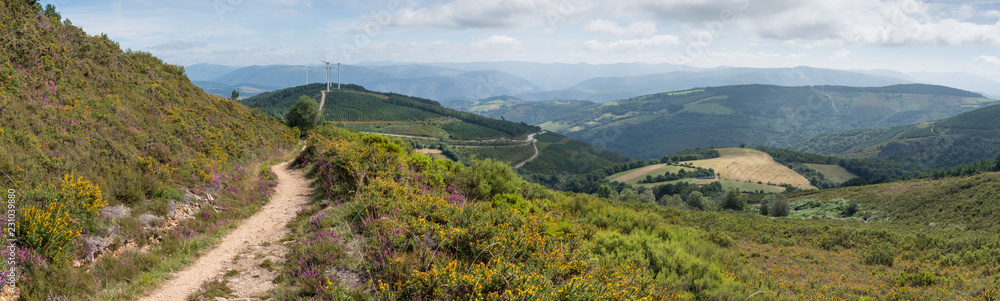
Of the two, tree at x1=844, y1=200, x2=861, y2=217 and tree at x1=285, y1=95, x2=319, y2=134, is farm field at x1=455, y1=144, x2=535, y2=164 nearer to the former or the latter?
tree at x1=285, y1=95, x2=319, y2=134

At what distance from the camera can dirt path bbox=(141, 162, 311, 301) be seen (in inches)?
267

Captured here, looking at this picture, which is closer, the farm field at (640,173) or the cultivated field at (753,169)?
the cultivated field at (753,169)

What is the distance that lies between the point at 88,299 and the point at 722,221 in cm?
2646

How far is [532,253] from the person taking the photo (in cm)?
696

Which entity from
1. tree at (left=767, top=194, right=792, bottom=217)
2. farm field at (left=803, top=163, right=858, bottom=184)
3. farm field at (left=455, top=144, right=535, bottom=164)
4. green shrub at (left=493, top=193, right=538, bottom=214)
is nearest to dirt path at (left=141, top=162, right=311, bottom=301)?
green shrub at (left=493, top=193, right=538, bottom=214)

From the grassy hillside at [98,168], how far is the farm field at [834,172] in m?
189

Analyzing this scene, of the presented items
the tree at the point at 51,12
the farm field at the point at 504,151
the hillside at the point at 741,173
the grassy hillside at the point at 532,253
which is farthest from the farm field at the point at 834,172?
the tree at the point at 51,12

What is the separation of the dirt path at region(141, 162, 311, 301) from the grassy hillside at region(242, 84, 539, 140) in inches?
4852

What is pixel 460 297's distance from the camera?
17.8 ft

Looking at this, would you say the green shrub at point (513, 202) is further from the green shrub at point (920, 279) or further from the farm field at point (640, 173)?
the farm field at point (640, 173)

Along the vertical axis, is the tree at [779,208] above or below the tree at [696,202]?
above

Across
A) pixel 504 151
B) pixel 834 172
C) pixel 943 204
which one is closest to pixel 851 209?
pixel 943 204

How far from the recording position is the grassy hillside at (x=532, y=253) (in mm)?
5973

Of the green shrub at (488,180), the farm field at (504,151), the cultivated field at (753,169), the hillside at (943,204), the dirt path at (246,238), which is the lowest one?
the cultivated field at (753,169)
